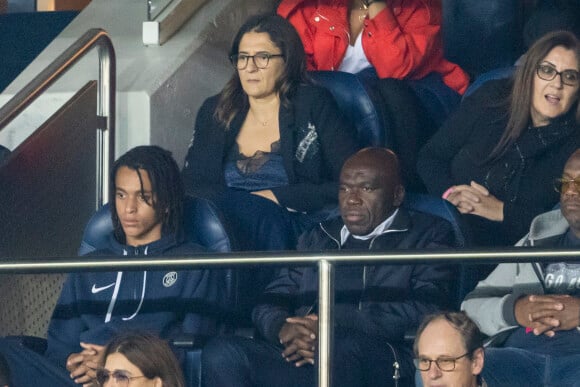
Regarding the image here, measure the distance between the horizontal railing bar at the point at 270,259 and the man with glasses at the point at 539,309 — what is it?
538mm

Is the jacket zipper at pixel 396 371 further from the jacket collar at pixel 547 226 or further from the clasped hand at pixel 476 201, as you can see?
the clasped hand at pixel 476 201

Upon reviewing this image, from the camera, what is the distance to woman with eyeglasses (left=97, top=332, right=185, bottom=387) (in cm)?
483

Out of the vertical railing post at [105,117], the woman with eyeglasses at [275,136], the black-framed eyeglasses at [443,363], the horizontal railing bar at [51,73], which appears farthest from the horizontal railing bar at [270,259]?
the vertical railing post at [105,117]

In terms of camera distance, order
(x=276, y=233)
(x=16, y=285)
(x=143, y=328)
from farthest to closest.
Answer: (x=16, y=285)
(x=276, y=233)
(x=143, y=328)

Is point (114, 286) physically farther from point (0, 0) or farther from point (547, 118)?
point (0, 0)

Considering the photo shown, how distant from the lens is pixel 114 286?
5492mm

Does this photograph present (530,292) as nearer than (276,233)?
Yes

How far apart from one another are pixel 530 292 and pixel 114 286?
1354mm

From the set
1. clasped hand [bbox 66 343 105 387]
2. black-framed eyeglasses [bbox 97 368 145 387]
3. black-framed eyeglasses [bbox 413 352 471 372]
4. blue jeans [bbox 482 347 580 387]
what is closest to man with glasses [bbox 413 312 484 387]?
black-framed eyeglasses [bbox 413 352 471 372]

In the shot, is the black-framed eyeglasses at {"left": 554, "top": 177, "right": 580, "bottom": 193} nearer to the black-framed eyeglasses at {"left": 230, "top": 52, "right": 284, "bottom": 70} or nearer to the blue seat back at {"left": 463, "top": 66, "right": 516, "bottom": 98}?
the blue seat back at {"left": 463, "top": 66, "right": 516, "bottom": 98}

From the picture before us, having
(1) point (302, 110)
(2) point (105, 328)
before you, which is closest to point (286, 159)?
(1) point (302, 110)

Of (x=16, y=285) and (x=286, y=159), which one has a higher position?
(x=286, y=159)

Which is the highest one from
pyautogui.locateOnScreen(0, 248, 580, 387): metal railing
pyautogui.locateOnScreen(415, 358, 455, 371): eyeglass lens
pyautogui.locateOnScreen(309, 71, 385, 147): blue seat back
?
pyautogui.locateOnScreen(309, 71, 385, 147): blue seat back

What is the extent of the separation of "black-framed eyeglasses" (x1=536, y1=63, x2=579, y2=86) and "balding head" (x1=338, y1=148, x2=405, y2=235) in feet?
2.08
